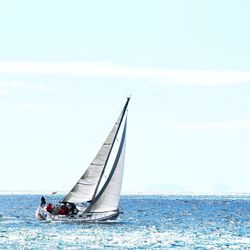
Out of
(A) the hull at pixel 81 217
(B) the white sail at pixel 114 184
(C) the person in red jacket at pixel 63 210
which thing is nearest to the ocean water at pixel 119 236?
(A) the hull at pixel 81 217

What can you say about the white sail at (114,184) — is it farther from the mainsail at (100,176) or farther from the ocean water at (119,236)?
the ocean water at (119,236)

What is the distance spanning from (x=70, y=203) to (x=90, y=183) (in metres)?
4.75

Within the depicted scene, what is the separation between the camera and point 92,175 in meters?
87.8

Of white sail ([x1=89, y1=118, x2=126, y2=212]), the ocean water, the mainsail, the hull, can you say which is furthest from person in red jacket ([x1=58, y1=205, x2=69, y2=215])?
white sail ([x1=89, y1=118, x2=126, y2=212])

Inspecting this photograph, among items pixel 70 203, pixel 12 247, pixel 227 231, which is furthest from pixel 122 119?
pixel 12 247

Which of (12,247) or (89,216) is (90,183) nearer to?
(89,216)

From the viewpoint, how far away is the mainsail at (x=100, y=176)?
86062 mm

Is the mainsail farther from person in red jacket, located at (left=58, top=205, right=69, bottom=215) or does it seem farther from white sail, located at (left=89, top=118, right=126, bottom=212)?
person in red jacket, located at (left=58, top=205, right=69, bottom=215)

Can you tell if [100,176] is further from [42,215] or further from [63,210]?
[42,215]

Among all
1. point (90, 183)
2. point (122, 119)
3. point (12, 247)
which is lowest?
point (12, 247)

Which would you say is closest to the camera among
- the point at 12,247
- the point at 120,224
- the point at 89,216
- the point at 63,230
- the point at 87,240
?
the point at 12,247

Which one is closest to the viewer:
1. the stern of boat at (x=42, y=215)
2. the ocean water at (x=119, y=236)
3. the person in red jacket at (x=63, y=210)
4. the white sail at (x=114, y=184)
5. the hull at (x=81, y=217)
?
the ocean water at (x=119, y=236)

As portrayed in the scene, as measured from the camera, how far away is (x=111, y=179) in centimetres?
8625

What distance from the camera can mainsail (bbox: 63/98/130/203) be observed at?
86.1m
